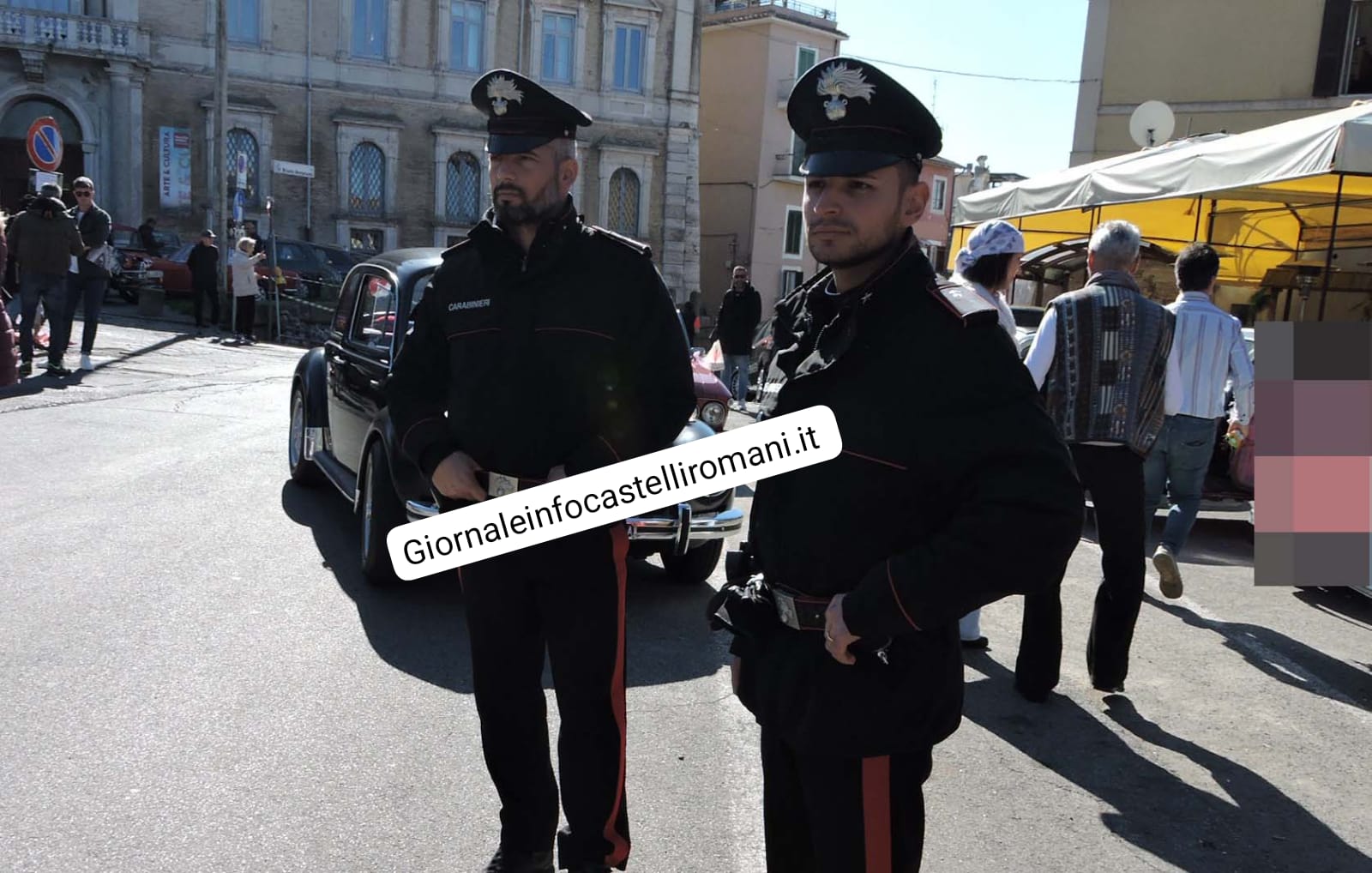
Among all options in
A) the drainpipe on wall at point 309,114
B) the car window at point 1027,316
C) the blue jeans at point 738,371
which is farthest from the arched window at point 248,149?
the car window at point 1027,316

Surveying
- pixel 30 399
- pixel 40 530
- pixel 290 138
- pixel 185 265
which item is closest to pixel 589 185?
pixel 290 138

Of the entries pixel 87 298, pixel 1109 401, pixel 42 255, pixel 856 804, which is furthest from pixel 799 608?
pixel 87 298

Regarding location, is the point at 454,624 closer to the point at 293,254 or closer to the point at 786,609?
the point at 786,609

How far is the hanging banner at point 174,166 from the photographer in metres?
30.7

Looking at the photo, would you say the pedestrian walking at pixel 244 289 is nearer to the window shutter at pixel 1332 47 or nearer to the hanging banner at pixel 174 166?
the hanging banner at pixel 174 166

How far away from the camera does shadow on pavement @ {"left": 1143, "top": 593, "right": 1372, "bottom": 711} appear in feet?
16.3

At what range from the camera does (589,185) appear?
35.8 m

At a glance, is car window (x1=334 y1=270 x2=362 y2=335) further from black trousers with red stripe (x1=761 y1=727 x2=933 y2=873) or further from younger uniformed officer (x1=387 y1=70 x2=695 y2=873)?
black trousers with red stripe (x1=761 y1=727 x2=933 y2=873)

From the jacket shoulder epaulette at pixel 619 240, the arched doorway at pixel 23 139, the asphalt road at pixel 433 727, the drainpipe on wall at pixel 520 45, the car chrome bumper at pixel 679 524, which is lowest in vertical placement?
the asphalt road at pixel 433 727

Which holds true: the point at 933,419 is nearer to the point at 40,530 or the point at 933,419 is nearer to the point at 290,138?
the point at 40,530

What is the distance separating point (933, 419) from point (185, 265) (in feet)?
77.7

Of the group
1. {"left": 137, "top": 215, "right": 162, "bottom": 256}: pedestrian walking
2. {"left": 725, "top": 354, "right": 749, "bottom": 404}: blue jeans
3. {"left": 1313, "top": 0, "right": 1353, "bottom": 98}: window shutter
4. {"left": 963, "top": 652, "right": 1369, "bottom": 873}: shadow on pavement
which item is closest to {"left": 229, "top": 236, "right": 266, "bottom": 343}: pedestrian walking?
{"left": 137, "top": 215, "right": 162, "bottom": 256}: pedestrian walking

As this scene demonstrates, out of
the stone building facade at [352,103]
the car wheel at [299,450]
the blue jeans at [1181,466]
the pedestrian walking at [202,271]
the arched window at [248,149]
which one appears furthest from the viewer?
the arched window at [248,149]

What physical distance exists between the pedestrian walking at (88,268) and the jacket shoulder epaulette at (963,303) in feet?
40.6
